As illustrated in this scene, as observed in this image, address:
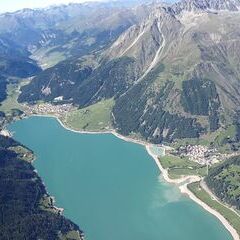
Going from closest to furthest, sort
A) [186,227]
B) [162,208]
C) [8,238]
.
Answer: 1. [8,238]
2. [186,227]
3. [162,208]

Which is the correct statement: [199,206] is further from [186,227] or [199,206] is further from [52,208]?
[52,208]

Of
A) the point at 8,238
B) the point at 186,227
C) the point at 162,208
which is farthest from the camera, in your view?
the point at 162,208

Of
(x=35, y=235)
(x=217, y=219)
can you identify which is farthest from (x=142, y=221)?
(x=35, y=235)

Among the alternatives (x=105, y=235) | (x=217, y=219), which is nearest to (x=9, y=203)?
(x=105, y=235)

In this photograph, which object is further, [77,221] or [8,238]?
[77,221]

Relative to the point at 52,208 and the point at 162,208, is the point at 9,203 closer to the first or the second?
the point at 52,208

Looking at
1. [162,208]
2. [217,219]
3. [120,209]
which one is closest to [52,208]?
[120,209]

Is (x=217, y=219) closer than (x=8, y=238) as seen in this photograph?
No

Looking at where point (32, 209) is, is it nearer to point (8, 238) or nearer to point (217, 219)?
point (8, 238)
